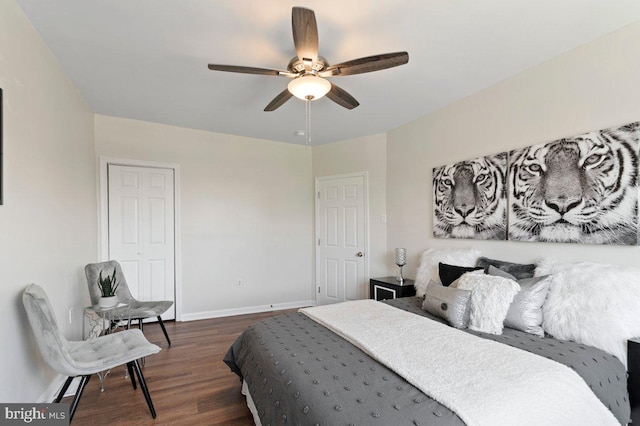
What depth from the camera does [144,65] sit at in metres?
2.53

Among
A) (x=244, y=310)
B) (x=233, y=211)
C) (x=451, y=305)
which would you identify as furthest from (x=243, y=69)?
(x=244, y=310)

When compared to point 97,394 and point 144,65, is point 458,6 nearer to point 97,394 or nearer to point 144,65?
point 144,65

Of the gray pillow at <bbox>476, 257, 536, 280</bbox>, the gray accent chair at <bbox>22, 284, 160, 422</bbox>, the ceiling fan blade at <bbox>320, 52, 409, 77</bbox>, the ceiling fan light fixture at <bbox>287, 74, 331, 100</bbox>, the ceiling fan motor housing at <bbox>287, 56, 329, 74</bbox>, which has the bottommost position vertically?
the gray accent chair at <bbox>22, 284, 160, 422</bbox>

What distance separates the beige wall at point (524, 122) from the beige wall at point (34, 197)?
3.45 meters

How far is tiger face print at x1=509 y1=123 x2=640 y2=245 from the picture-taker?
2.04 m

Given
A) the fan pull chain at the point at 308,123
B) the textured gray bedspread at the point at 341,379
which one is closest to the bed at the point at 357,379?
the textured gray bedspread at the point at 341,379

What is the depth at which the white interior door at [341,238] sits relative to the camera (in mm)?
4473

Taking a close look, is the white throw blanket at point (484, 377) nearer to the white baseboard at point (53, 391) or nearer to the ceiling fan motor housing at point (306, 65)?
the ceiling fan motor housing at point (306, 65)

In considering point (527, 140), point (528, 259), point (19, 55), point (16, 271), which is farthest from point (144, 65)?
point (528, 259)

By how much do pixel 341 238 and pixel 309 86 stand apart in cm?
291

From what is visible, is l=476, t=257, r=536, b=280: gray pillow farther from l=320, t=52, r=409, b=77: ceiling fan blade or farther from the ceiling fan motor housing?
the ceiling fan motor housing

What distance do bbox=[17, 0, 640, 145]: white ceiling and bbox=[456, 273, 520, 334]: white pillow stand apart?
1.70m

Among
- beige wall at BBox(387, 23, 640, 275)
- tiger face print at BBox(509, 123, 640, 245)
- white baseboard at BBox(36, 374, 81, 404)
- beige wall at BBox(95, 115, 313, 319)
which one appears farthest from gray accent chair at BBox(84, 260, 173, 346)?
tiger face print at BBox(509, 123, 640, 245)

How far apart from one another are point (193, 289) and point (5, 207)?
2762 millimetres
